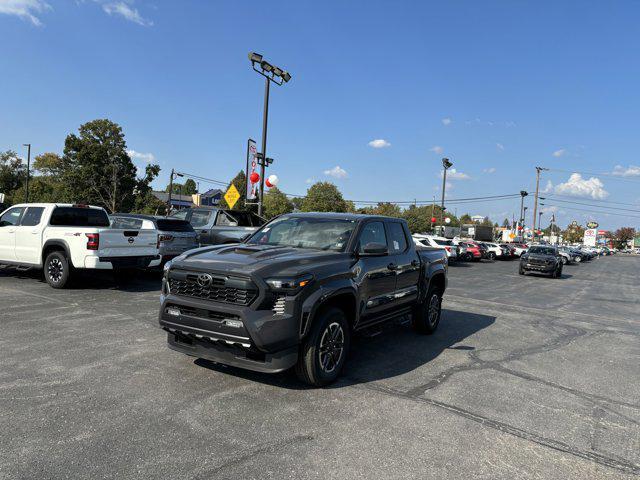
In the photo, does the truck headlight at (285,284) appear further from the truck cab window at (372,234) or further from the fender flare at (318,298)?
the truck cab window at (372,234)

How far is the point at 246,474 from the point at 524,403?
3.03 m

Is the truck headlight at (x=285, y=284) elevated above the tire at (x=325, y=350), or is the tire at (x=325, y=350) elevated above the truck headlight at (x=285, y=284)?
the truck headlight at (x=285, y=284)

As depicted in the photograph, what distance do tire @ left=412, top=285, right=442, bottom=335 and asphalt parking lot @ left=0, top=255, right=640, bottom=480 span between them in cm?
20

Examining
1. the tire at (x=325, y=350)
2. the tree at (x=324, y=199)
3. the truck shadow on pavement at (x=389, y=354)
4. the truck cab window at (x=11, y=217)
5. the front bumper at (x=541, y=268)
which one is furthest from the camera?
the tree at (x=324, y=199)

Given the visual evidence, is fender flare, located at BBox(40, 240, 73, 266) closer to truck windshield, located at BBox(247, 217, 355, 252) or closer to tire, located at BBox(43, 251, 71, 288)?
tire, located at BBox(43, 251, 71, 288)

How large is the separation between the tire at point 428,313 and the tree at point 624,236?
196 meters

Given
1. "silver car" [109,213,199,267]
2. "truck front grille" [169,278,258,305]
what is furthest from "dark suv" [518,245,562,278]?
"truck front grille" [169,278,258,305]

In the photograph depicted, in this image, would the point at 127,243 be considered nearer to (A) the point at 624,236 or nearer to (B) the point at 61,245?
(B) the point at 61,245

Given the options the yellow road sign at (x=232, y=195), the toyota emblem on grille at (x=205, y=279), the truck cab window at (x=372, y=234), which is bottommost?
the toyota emblem on grille at (x=205, y=279)

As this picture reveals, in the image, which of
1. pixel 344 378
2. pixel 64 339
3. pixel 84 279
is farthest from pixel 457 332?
pixel 84 279

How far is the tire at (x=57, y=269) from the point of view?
370 inches

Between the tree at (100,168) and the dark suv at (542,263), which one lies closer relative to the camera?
the dark suv at (542,263)

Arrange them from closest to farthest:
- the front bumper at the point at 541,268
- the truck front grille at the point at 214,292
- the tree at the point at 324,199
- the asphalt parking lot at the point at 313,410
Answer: the asphalt parking lot at the point at 313,410 → the truck front grille at the point at 214,292 → the front bumper at the point at 541,268 → the tree at the point at 324,199

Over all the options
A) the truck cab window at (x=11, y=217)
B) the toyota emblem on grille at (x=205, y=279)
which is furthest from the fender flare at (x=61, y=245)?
the toyota emblem on grille at (x=205, y=279)
